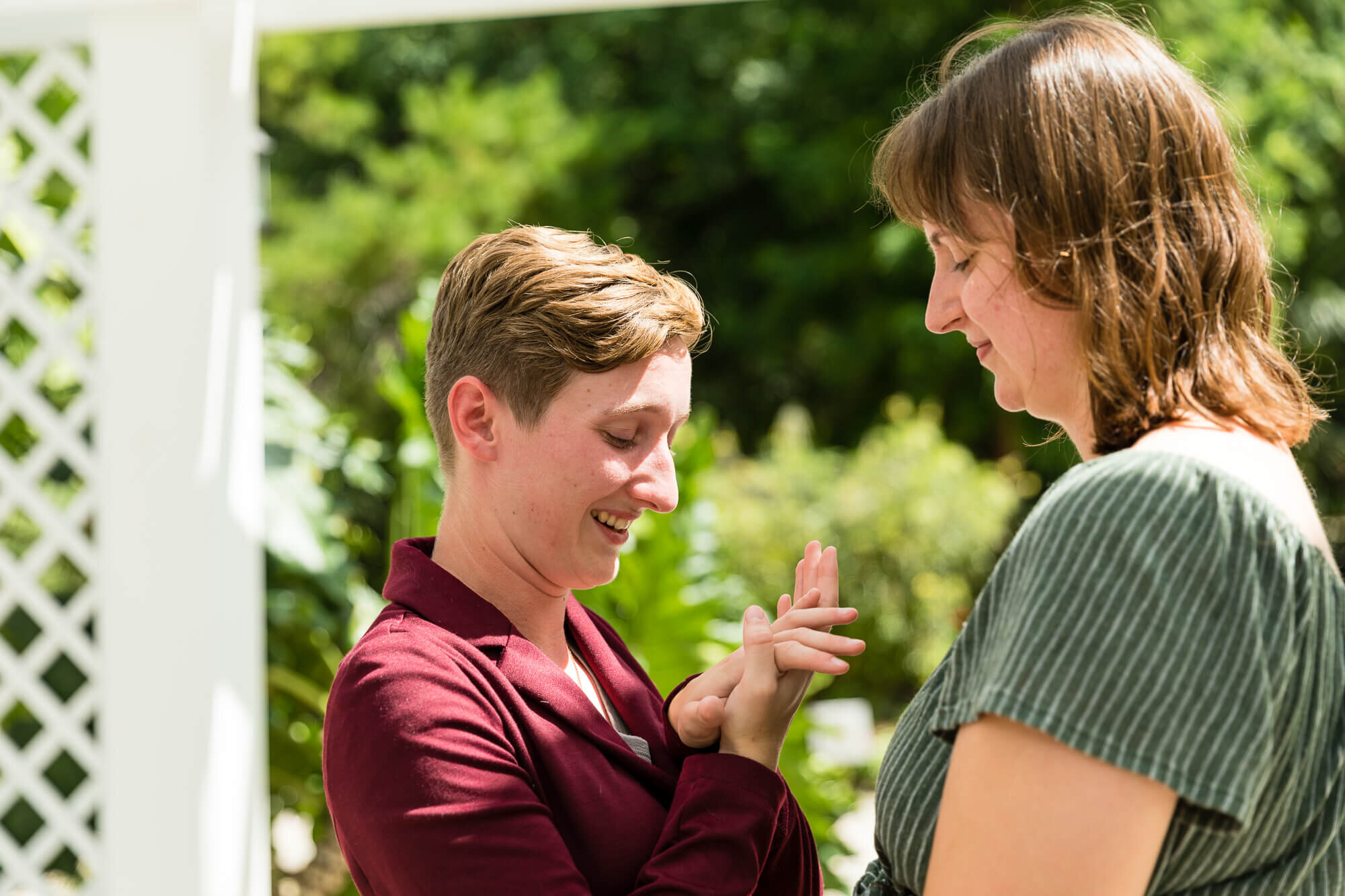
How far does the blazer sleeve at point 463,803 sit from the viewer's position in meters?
1.23

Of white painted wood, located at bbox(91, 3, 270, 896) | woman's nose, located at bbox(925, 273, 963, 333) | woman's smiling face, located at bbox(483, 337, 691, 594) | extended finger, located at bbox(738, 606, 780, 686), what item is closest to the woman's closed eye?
woman's smiling face, located at bbox(483, 337, 691, 594)

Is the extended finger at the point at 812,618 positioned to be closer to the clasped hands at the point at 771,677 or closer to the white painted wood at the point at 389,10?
the clasped hands at the point at 771,677

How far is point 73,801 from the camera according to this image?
3.11 metres

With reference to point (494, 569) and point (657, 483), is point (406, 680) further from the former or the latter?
point (657, 483)

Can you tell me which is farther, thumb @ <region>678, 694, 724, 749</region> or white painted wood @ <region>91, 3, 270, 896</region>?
white painted wood @ <region>91, 3, 270, 896</region>

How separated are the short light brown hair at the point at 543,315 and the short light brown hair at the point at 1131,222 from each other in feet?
1.39

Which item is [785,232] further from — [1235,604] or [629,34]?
[1235,604]

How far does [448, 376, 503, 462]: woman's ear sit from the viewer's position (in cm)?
146

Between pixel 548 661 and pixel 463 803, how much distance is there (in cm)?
28

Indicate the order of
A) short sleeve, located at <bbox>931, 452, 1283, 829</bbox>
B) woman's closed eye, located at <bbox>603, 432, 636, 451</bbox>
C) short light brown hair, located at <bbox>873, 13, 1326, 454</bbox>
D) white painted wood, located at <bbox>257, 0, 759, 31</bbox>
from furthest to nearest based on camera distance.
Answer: white painted wood, located at <bbox>257, 0, 759, 31</bbox>
woman's closed eye, located at <bbox>603, 432, 636, 451</bbox>
short light brown hair, located at <bbox>873, 13, 1326, 454</bbox>
short sleeve, located at <bbox>931, 452, 1283, 829</bbox>

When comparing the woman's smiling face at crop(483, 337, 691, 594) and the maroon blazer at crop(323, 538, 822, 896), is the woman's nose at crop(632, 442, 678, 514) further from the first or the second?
the maroon blazer at crop(323, 538, 822, 896)

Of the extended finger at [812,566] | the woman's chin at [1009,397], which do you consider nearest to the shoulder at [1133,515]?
the woman's chin at [1009,397]

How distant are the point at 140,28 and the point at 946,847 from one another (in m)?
2.80

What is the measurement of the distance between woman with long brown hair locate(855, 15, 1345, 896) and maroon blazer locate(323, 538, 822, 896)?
0.21 metres
